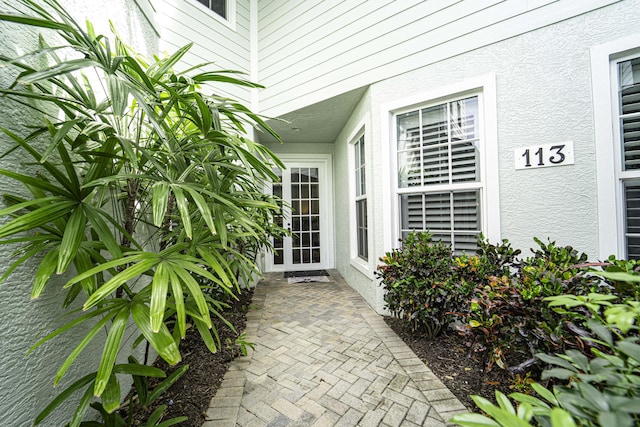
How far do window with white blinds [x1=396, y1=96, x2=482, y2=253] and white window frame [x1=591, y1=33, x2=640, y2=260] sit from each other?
2.60 ft

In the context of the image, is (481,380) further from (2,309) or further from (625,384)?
(2,309)

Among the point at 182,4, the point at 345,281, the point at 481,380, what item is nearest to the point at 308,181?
the point at 345,281

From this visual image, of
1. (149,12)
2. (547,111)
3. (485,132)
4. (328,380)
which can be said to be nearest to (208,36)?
(149,12)

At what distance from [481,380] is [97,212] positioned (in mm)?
2450

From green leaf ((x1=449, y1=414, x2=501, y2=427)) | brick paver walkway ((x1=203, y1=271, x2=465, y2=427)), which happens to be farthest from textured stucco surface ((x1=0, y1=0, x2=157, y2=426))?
green leaf ((x1=449, y1=414, x2=501, y2=427))

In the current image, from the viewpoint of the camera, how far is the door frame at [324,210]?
5.21 m

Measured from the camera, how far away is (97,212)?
1067 millimetres

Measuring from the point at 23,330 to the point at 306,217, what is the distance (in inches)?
172

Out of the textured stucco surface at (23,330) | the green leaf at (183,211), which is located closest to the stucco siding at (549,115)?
the green leaf at (183,211)

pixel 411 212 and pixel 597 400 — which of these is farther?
pixel 411 212

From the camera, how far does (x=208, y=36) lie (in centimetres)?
342

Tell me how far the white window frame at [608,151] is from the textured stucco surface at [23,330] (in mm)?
3437

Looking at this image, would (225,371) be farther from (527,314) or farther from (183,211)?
(527,314)

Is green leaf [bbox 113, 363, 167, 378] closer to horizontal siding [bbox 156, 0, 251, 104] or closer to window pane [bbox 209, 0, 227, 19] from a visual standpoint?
horizontal siding [bbox 156, 0, 251, 104]
